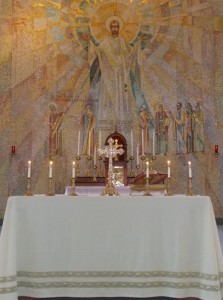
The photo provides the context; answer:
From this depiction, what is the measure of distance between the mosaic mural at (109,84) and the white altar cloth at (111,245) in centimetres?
582

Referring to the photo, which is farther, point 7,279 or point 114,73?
point 114,73

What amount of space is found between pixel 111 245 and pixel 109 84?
6780 mm

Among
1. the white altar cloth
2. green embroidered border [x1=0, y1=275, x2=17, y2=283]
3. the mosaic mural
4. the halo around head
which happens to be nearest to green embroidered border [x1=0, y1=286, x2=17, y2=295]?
green embroidered border [x1=0, y1=275, x2=17, y2=283]

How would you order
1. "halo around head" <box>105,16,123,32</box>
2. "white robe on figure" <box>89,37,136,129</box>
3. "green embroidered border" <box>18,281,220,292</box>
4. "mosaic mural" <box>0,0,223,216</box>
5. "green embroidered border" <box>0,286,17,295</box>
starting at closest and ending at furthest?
1. "green embroidered border" <box>0,286,17,295</box>
2. "green embroidered border" <box>18,281,220,292</box>
3. "mosaic mural" <box>0,0,223,216</box>
4. "white robe on figure" <box>89,37,136,129</box>
5. "halo around head" <box>105,16,123,32</box>

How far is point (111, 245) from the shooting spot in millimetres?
3451

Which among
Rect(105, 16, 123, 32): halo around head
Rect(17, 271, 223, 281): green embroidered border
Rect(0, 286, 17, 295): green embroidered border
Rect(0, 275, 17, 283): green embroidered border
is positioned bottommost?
Rect(0, 286, 17, 295): green embroidered border

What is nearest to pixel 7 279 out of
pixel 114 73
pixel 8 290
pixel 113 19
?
pixel 8 290

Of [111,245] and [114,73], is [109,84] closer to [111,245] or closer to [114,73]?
[114,73]

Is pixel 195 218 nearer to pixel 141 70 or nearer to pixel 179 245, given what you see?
pixel 179 245

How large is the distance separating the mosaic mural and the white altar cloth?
5.82m

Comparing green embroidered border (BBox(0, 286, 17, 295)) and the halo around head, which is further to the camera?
the halo around head

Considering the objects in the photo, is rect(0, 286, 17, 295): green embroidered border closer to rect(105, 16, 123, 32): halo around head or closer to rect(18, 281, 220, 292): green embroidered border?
rect(18, 281, 220, 292): green embroidered border

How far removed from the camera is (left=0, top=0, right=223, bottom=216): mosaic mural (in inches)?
369

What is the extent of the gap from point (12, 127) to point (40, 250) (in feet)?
21.3
